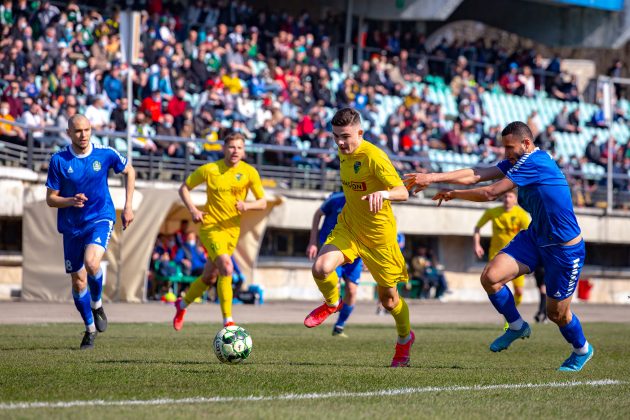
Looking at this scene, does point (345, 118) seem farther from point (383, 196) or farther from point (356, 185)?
point (383, 196)

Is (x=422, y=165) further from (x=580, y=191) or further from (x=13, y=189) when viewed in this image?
(x=13, y=189)

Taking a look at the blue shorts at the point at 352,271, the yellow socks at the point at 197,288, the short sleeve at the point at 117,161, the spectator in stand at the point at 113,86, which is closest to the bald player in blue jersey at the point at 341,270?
the blue shorts at the point at 352,271

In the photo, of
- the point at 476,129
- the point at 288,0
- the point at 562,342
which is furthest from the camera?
the point at 288,0

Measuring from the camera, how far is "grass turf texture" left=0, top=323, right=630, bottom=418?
7109 millimetres

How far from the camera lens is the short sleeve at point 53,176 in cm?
1152

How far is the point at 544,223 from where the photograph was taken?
976cm

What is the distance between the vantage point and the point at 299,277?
27656 mm

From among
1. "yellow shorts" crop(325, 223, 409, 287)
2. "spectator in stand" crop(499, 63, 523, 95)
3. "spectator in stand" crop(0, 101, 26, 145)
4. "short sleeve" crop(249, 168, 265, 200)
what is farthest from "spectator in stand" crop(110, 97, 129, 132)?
"spectator in stand" crop(499, 63, 523, 95)

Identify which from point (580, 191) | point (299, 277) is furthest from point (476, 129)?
point (299, 277)

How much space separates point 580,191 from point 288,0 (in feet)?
33.7

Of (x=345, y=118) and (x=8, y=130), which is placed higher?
(x=345, y=118)

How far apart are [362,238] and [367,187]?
1.67 ft

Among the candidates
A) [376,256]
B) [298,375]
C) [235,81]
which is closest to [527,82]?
[235,81]

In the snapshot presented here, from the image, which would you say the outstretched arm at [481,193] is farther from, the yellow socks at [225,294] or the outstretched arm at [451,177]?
the yellow socks at [225,294]
